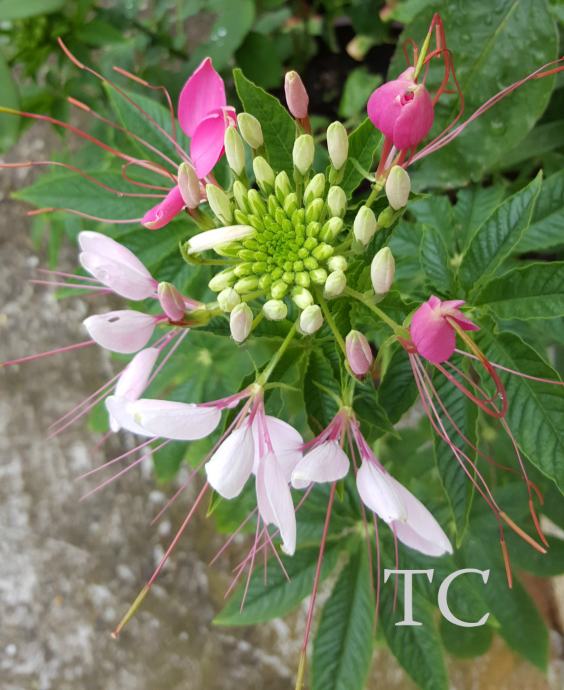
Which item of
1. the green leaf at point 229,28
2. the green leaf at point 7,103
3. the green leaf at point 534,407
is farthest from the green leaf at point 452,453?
the green leaf at point 229,28

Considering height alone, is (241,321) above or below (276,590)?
above

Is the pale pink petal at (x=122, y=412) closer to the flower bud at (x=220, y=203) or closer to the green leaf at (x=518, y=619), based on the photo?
the flower bud at (x=220, y=203)

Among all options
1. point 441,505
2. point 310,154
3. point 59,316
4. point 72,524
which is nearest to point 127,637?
point 72,524

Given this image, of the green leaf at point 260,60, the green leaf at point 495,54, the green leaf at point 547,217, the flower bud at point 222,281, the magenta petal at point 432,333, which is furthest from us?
the green leaf at point 260,60

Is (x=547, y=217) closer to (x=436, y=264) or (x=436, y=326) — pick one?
(x=436, y=264)

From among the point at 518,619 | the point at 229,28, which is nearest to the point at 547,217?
the point at 518,619

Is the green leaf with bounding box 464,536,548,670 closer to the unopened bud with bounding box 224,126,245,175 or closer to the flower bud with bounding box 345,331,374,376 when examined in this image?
the flower bud with bounding box 345,331,374,376
